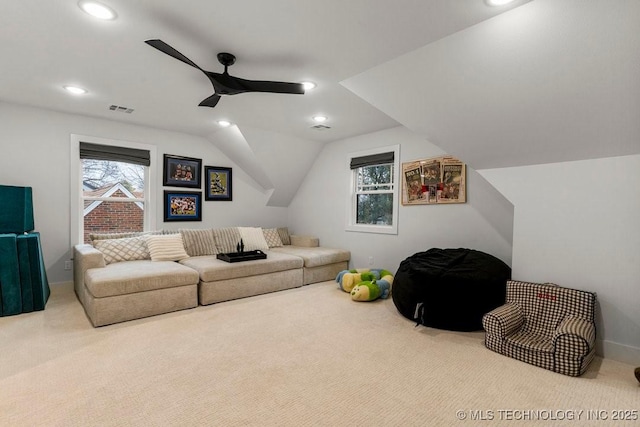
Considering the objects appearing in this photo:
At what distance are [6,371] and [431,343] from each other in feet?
10.4

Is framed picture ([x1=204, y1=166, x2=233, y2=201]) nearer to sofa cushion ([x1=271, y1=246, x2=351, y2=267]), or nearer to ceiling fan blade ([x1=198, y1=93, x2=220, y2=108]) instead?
sofa cushion ([x1=271, y1=246, x2=351, y2=267])

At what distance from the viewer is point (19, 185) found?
3914mm

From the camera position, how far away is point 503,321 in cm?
257

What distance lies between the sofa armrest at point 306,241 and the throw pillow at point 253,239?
711mm

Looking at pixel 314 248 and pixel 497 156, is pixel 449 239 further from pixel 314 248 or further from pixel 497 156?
pixel 314 248

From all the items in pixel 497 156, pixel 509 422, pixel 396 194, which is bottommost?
pixel 509 422

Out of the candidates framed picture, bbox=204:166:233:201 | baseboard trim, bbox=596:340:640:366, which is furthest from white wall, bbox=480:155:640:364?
framed picture, bbox=204:166:233:201

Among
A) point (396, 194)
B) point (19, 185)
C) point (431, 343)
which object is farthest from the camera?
point (396, 194)

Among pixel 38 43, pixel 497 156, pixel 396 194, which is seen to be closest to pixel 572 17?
pixel 497 156

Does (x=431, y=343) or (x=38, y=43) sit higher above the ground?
(x=38, y=43)

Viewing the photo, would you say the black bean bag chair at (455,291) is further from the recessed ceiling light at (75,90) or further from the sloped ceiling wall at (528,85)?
the recessed ceiling light at (75,90)

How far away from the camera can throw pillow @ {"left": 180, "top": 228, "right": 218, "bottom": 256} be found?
15.0 feet

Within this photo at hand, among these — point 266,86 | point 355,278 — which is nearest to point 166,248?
point 355,278

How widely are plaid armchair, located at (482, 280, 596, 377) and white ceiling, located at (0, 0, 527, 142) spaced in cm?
212
